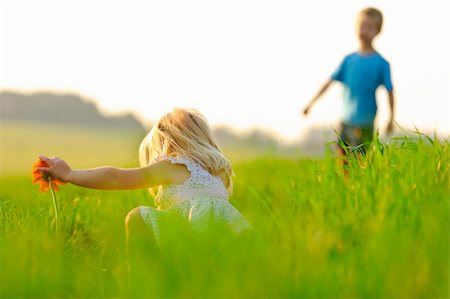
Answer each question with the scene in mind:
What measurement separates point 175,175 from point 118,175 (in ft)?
1.02

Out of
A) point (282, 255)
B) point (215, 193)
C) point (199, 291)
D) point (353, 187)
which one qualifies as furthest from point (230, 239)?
point (215, 193)

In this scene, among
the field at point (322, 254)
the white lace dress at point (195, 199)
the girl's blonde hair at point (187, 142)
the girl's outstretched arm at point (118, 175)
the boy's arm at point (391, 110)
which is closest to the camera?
the field at point (322, 254)

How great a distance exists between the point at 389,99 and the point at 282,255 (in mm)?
4604

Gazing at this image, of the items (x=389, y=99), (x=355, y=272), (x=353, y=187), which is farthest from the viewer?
(x=389, y=99)

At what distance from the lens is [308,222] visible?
2.62 meters

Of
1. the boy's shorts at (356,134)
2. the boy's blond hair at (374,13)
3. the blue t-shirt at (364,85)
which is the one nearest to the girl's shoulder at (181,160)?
the boy's shorts at (356,134)

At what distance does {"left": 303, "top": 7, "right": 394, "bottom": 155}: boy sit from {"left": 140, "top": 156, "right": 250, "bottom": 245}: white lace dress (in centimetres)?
291

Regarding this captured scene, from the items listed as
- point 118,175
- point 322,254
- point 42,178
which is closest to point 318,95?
point 118,175

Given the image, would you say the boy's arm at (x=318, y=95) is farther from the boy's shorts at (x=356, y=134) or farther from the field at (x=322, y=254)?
the field at (x=322, y=254)

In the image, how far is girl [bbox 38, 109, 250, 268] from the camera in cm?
362

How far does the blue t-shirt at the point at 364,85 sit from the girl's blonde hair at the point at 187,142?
2782 millimetres

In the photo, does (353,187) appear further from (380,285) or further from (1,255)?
(1,255)

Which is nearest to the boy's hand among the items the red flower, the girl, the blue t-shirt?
the blue t-shirt

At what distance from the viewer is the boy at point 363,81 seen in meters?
6.66
